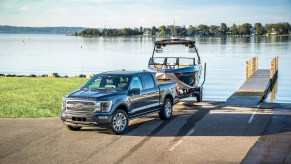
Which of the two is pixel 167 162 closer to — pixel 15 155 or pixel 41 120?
pixel 15 155

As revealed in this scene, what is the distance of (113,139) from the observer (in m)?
12.5

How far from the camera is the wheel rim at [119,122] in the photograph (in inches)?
510

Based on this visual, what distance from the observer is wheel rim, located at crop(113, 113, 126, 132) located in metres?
12.9

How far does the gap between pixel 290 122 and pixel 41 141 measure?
8263 mm

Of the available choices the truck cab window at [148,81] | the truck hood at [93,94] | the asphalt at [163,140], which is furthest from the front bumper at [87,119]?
the truck cab window at [148,81]

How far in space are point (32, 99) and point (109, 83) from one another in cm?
745

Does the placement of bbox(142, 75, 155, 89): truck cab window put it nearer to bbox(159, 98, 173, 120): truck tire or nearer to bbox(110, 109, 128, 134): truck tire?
bbox(159, 98, 173, 120): truck tire

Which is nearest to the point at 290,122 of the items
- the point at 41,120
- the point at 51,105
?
the point at 41,120

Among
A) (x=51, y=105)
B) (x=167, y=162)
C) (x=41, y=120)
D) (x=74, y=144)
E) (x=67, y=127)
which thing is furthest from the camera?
(x=51, y=105)

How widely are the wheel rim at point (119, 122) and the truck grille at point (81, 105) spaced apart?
747 millimetres

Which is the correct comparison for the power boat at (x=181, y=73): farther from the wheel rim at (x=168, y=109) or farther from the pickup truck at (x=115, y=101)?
the pickup truck at (x=115, y=101)

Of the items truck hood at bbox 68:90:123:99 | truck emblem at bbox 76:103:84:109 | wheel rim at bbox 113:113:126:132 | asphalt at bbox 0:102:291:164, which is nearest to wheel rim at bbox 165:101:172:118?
asphalt at bbox 0:102:291:164

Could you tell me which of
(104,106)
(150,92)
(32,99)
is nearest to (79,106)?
(104,106)

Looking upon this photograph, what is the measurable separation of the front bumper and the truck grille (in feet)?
0.42
